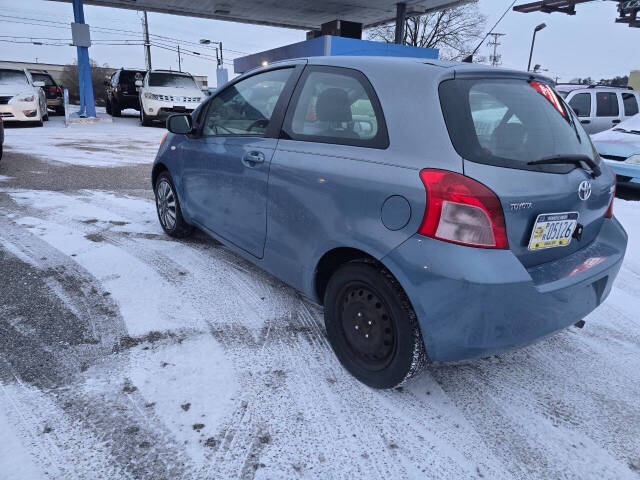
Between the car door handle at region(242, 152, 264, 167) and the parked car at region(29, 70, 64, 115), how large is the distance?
63.0 ft

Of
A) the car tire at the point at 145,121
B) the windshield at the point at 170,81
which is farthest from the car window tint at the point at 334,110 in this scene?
the car tire at the point at 145,121

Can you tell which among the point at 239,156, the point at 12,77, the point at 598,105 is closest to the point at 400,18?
A: the point at 598,105

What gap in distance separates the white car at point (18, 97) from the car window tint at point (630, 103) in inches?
616

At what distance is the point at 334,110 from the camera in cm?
234

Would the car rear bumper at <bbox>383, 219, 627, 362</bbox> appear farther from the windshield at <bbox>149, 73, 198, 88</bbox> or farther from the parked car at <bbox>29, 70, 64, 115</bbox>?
the parked car at <bbox>29, 70, 64, 115</bbox>

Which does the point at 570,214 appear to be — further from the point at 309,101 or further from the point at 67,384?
the point at 67,384

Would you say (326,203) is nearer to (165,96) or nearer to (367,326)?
(367,326)

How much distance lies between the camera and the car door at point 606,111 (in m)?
9.55

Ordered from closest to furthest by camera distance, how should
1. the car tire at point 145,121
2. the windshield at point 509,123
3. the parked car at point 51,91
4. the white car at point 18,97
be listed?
the windshield at point 509,123, the white car at point 18,97, the car tire at point 145,121, the parked car at point 51,91

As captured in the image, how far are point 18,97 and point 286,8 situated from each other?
1166 cm

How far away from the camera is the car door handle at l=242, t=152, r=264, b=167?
8.73 feet

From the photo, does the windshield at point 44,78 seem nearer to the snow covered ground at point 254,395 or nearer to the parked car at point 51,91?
the parked car at point 51,91

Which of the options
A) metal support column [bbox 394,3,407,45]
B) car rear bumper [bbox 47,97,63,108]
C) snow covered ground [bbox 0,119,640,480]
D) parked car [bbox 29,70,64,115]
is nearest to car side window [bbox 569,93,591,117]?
snow covered ground [bbox 0,119,640,480]

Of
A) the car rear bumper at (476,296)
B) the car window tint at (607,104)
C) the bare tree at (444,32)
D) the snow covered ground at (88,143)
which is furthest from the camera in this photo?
the bare tree at (444,32)
